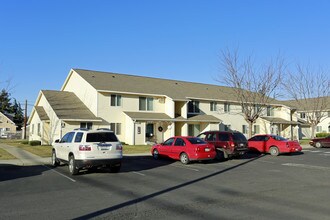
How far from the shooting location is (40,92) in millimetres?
36656

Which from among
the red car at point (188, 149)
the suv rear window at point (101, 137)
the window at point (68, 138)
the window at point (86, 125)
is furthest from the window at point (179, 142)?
the window at point (86, 125)

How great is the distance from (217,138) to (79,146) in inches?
390

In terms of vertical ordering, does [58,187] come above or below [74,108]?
below

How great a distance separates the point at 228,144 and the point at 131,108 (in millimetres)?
16201

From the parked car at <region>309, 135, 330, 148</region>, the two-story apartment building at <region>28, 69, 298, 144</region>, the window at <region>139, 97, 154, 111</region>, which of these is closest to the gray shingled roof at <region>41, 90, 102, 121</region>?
the two-story apartment building at <region>28, 69, 298, 144</region>

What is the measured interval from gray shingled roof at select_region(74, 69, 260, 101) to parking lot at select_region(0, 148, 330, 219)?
20659 mm

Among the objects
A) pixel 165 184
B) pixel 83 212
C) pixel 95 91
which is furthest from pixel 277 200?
pixel 95 91

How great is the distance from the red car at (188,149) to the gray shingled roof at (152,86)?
15.3 metres

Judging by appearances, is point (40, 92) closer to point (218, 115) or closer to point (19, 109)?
point (218, 115)

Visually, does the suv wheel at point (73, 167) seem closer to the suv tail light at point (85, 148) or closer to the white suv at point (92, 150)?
the white suv at point (92, 150)

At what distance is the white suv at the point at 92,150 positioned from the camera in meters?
12.7

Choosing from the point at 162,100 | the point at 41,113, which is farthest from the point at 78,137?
the point at 162,100

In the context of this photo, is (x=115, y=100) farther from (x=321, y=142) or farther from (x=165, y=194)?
(x=165, y=194)

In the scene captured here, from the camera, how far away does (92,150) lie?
12719 millimetres
